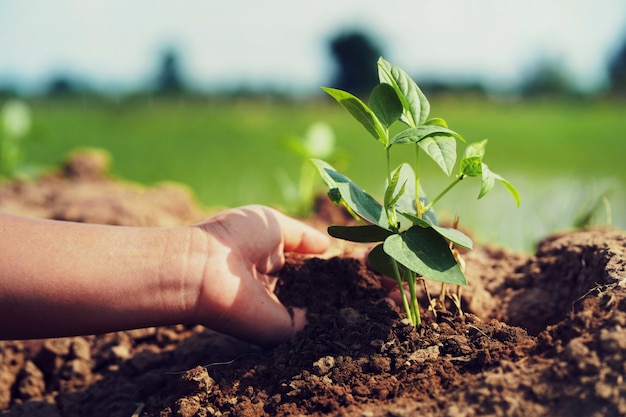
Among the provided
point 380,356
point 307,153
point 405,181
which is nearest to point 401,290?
point 380,356

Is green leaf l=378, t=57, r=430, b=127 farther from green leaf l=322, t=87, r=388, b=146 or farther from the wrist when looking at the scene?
the wrist

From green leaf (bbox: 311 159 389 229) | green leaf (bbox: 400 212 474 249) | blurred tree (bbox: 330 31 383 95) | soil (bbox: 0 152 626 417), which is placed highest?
blurred tree (bbox: 330 31 383 95)

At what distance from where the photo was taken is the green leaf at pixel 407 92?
1.30 m

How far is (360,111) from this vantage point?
129 centimetres

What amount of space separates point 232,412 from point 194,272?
35 centimetres

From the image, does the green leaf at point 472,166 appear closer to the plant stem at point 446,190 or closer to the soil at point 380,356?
the plant stem at point 446,190

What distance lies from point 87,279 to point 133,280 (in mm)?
103

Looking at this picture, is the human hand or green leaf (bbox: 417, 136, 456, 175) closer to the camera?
green leaf (bbox: 417, 136, 456, 175)

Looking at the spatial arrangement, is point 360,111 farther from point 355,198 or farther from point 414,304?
point 414,304

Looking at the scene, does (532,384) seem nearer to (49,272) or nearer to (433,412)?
(433,412)

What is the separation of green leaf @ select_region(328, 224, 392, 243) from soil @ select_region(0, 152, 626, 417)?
196 millimetres

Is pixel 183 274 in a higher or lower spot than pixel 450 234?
lower

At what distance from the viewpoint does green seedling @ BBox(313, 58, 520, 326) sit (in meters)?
1.24

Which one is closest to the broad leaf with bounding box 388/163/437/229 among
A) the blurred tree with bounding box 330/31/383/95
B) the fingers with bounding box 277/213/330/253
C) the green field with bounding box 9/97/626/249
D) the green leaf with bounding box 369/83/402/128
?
the green leaf with bounding box 369/83/402/128
